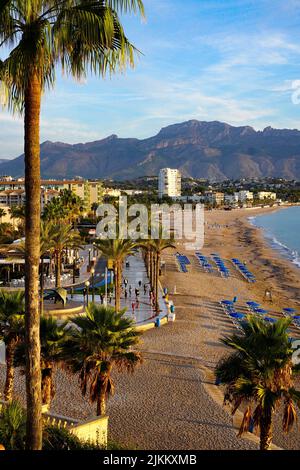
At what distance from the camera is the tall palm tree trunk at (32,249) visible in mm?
6555

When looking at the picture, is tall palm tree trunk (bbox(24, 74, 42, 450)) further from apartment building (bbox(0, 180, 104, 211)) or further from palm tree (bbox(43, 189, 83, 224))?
apartment building (bbox(0, 180, 104, 211))

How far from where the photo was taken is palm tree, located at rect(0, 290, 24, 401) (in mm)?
13000

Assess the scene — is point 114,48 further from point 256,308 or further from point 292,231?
point 292,231

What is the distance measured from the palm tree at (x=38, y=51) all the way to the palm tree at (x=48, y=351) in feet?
16.6

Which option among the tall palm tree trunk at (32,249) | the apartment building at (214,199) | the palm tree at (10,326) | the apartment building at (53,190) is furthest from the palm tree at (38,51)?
the apartment building at (214,199)

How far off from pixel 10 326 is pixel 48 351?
1.77 meters

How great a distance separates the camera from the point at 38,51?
613 cm

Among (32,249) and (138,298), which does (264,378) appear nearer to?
(32,249)

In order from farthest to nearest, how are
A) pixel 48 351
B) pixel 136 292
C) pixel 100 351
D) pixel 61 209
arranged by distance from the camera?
pixel 61 209
pixel 136 292
pixel 48 351
pixel 100 351

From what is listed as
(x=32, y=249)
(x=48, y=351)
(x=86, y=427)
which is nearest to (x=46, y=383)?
(x=48, y=351)

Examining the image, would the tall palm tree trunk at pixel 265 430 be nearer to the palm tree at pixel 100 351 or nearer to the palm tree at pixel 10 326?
the palm tree at pixel 100 351

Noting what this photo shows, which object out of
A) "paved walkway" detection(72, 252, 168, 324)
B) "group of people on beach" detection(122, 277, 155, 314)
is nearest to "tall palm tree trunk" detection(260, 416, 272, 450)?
"paved walkway" detection(72, 252, 168, 324)

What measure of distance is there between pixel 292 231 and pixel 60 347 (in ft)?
292

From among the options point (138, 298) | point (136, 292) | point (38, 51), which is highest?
point (38, 51)
